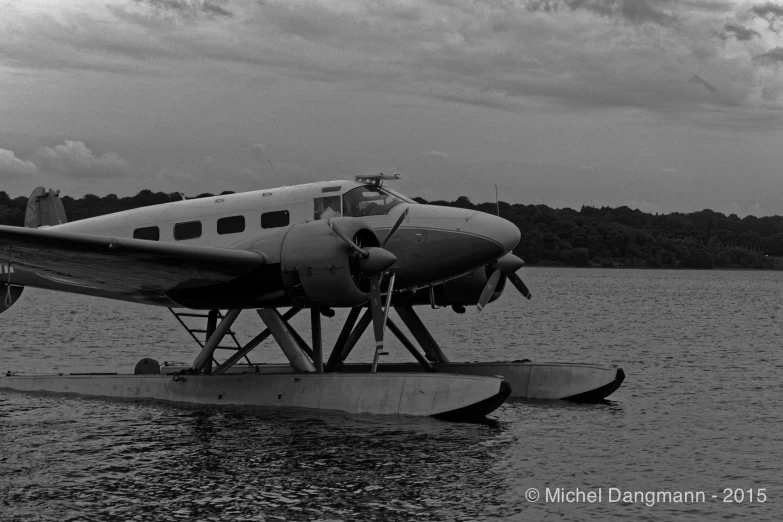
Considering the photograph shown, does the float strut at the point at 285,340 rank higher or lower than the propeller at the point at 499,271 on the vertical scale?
lower

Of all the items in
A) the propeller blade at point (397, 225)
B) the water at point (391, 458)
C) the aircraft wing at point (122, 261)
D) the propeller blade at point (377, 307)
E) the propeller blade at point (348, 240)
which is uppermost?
the propeller blade at point (397, 225)

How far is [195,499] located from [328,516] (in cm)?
214

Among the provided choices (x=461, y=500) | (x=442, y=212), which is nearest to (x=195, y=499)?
(x=461, y=500)

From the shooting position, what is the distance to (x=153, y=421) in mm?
19219

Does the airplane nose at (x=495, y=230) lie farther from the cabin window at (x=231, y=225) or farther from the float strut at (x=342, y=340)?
the cabin window at (x=231, y=225)

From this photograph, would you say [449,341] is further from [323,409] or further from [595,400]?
[323,409]

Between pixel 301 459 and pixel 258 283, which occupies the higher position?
pixel 258 283

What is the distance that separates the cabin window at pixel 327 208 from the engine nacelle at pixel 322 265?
3.76 feet

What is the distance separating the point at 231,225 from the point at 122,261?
319 centimetres

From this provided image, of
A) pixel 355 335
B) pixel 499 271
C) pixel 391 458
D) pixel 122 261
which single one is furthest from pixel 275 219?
pixel 391 458

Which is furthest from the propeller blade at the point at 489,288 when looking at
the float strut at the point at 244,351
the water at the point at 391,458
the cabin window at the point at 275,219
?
the cabin window at the point at 275,219

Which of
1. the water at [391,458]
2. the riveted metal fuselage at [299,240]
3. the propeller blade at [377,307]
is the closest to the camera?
the water at [391,458]

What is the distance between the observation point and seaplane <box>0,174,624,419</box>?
60.2 ft

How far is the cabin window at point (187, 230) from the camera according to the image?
2084 cm
